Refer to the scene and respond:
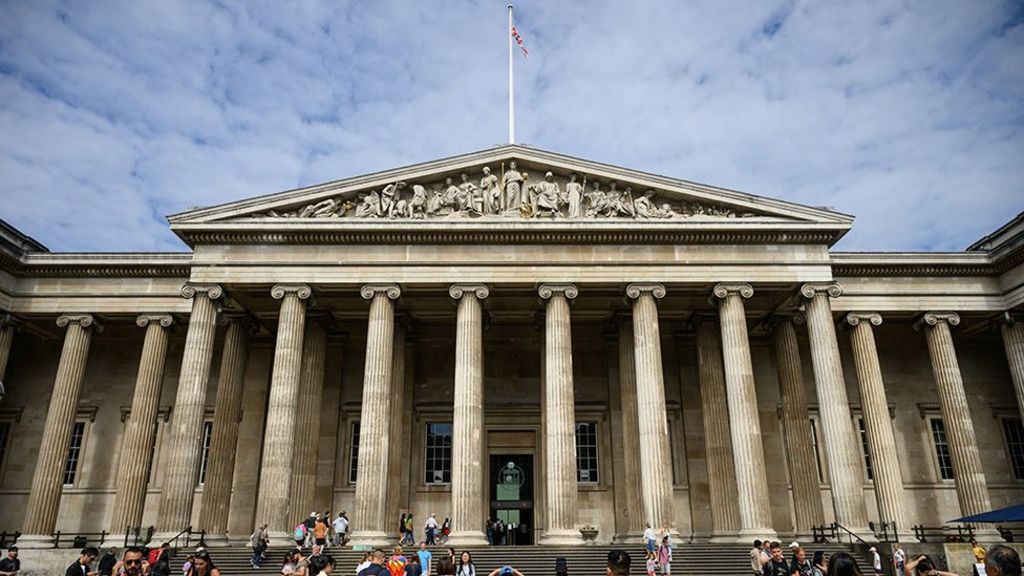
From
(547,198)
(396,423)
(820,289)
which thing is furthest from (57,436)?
(820,289)

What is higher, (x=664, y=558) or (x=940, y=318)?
(x=940, y=318)

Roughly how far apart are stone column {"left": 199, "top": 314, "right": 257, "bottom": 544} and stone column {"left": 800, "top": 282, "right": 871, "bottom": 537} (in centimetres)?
2026

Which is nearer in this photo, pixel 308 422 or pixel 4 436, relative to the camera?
pixel 308 422

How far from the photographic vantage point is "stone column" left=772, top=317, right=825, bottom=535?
85.8 ft

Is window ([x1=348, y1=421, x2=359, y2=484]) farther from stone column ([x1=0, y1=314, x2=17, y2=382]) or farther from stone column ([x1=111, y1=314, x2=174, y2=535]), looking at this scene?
stone column ([x1=0, y1=314, x2=17, y2=382])

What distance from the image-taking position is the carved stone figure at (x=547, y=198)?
25.5 meters

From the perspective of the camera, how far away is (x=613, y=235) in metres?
25.3

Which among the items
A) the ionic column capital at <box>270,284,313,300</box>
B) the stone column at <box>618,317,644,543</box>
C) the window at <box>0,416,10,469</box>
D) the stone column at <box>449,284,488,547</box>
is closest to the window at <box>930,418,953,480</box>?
the stone column at <box>618,317,644,543</box>

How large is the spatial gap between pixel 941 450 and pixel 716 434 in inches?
440

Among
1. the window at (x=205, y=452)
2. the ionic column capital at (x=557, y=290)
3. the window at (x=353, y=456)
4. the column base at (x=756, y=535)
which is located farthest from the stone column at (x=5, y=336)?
the column base at (x=756, y=535)

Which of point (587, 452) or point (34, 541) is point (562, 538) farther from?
point (34, 541)

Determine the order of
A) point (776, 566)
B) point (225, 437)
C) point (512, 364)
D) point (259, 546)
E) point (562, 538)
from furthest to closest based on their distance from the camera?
point (512, 364)
point (225, 437)
point (562, 538)
point (259, 546)
point (776, 566)

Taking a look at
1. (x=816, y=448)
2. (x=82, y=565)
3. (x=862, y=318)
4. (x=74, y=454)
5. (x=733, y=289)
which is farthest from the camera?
(x=74, y=454)

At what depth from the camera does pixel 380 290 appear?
2505 centimetres
